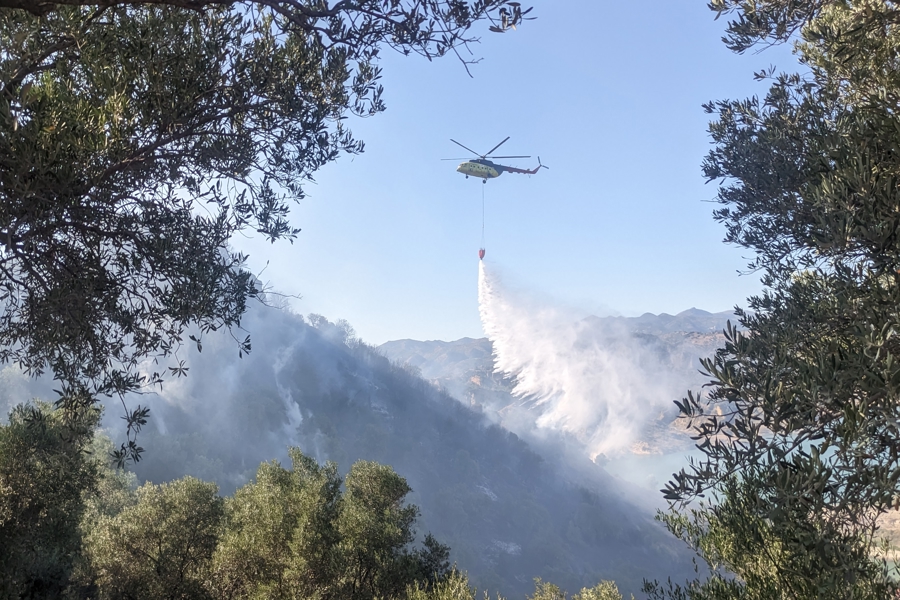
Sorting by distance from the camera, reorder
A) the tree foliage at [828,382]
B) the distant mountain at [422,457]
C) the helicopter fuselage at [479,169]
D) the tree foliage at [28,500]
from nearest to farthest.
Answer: the tree foliage at [828,382]
the tree foliage at [28,500]
the helicopter fuselage at [479,169]
the distant mountain at [422,457]

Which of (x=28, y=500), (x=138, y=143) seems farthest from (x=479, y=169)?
(x=138, y=143)

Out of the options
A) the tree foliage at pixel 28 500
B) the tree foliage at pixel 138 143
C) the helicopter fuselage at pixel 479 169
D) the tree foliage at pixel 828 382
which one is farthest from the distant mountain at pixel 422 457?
the tree foliage at pixel 828 382

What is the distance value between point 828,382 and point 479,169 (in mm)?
77472

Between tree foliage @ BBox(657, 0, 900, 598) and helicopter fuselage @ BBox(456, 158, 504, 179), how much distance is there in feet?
233

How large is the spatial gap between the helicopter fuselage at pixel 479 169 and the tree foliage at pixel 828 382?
2801 inches

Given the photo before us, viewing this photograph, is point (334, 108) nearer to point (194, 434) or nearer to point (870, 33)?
point (870, 33)

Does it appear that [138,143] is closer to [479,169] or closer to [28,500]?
[28,500]

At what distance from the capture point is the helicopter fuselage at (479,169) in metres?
78.5

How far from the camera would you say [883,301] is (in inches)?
187

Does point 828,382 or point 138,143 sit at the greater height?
point 138,143

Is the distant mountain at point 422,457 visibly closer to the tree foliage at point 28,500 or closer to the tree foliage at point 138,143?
the tree foliage at point 28,500

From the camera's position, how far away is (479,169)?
79062 mm

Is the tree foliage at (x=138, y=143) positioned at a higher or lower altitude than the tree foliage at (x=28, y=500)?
higher

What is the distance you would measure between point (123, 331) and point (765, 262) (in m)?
12.2
